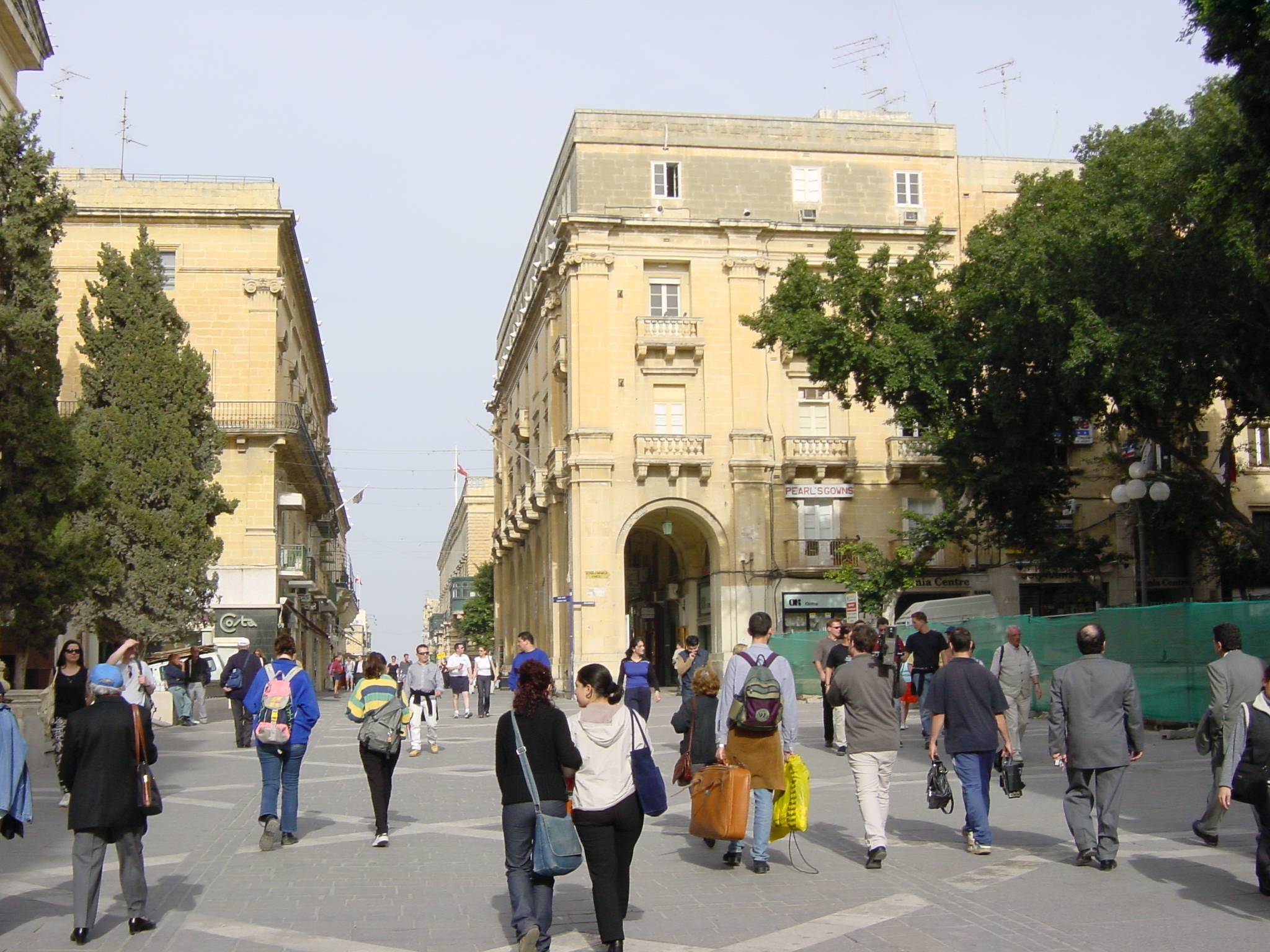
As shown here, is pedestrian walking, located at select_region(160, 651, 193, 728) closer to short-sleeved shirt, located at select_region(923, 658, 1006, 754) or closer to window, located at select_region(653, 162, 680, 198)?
short-sleeved shirt, located at select_region(923, 658, 1006, 754)

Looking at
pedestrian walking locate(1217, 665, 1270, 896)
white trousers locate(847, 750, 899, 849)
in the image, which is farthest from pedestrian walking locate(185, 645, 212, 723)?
pedestrian walking locate(1217, 665, 1270, 896)

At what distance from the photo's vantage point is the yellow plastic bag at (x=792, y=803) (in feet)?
33.2

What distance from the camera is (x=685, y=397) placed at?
149ft

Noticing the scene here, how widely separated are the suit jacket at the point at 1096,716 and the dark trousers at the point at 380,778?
5404mm

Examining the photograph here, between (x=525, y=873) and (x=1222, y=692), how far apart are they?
5570 millimetres

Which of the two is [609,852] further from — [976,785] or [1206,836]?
[1206,836]

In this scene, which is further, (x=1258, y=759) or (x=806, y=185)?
(x=806, y=185)

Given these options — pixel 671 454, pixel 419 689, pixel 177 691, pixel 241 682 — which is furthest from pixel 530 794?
pixel 671 454

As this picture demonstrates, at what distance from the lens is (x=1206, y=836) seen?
33.4 feet

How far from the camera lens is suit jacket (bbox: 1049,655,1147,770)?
9898mm

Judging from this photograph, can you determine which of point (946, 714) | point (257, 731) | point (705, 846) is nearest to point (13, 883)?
point (257, 731)

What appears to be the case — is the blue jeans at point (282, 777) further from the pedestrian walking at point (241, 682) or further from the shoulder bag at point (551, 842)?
the pedestrian walking at point (241, 682)

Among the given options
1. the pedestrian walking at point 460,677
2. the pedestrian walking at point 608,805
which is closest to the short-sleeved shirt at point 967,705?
the pedestrian walking at point 608,805

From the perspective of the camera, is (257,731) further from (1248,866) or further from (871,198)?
(871,198)
